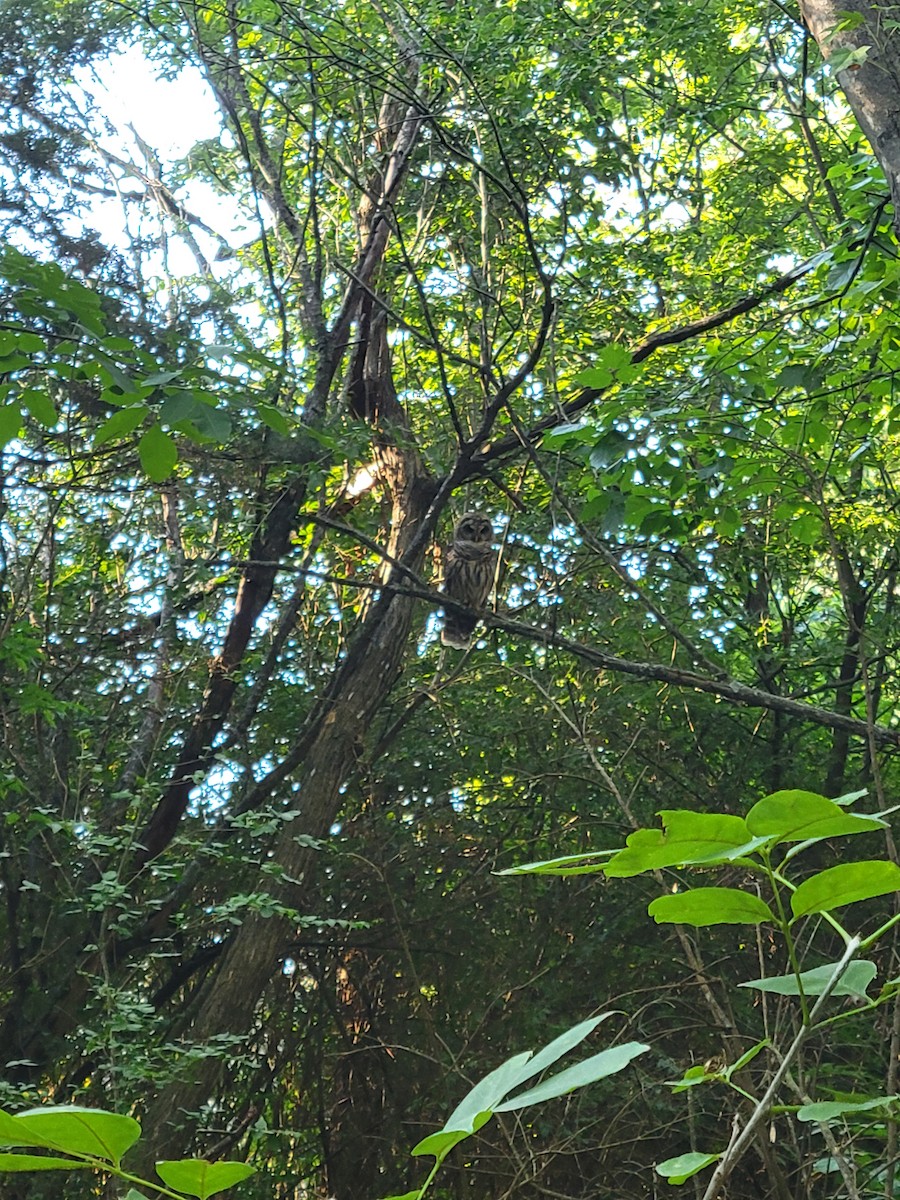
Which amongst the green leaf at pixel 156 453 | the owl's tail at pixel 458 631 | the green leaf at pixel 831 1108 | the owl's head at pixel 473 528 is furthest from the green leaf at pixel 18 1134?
the owl's head at pixel 473 528

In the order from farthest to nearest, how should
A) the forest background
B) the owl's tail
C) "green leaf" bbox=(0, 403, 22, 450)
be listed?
the owl's tail, the forest background, "green leaf" bbox=(0, 403, 22, 450)

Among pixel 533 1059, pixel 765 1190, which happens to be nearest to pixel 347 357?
pixel 765 1190

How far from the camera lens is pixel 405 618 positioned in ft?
19.6

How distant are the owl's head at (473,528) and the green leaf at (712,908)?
233 inches

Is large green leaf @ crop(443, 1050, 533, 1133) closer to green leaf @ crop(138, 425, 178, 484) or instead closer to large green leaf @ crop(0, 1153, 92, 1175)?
large green leaf @ crop(0, 1153, 92, 1175)

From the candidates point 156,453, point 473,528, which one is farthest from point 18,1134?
point 473,528

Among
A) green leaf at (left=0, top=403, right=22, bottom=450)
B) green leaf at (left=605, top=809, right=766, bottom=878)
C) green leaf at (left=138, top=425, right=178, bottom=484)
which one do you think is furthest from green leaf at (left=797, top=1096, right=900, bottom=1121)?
green leaf at (left=0, top=403, right=22, bottom=450)

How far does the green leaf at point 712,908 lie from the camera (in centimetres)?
54

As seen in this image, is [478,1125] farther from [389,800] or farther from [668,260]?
[668,260]

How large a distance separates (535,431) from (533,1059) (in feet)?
16.2

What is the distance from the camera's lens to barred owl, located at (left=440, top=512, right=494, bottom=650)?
6.11 metres

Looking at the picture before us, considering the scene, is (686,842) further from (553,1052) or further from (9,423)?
(9,423)

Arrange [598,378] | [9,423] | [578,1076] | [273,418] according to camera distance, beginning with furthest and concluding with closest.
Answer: [598,378]
[273,418]
[9,423]
[578,1076]

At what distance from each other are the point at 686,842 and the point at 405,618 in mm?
5471
